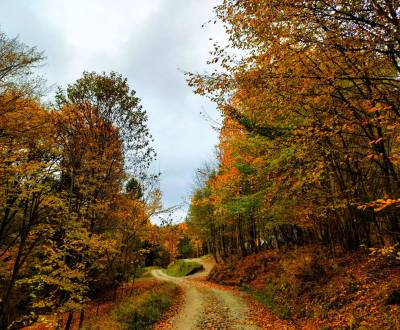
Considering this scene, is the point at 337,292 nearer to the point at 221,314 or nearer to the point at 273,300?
the point at 273,300

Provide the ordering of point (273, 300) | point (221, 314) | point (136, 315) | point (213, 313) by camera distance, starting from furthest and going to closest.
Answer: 1. point (273, 300)
2. point (213, 313)
3. point (221, 314)
4. point (136, 315)

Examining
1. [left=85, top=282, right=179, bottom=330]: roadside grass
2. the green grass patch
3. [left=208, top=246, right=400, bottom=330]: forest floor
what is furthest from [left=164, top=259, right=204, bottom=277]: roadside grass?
[left=85, top=282, right=179, bottom=330]: roadside grass

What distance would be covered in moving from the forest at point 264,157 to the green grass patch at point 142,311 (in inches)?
20.6

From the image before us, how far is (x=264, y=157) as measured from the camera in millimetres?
9727

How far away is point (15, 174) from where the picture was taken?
9.40m

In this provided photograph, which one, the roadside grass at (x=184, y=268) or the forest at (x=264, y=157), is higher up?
the forest at (x=264, y=157)

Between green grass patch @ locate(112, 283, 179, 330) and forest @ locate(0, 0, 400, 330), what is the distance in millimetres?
523

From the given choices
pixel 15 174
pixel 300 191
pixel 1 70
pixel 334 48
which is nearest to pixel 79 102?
pixel 1 70

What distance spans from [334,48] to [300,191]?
300 inches

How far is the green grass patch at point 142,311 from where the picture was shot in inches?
496

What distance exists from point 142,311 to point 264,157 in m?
9.27

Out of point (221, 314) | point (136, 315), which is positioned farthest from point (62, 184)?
point (221, 314)

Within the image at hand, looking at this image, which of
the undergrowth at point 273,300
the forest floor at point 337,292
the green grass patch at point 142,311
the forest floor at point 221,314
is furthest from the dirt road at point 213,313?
the forest floor at point 337,292

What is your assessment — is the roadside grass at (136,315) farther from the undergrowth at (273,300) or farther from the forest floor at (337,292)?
the forest floor at (337,292)
